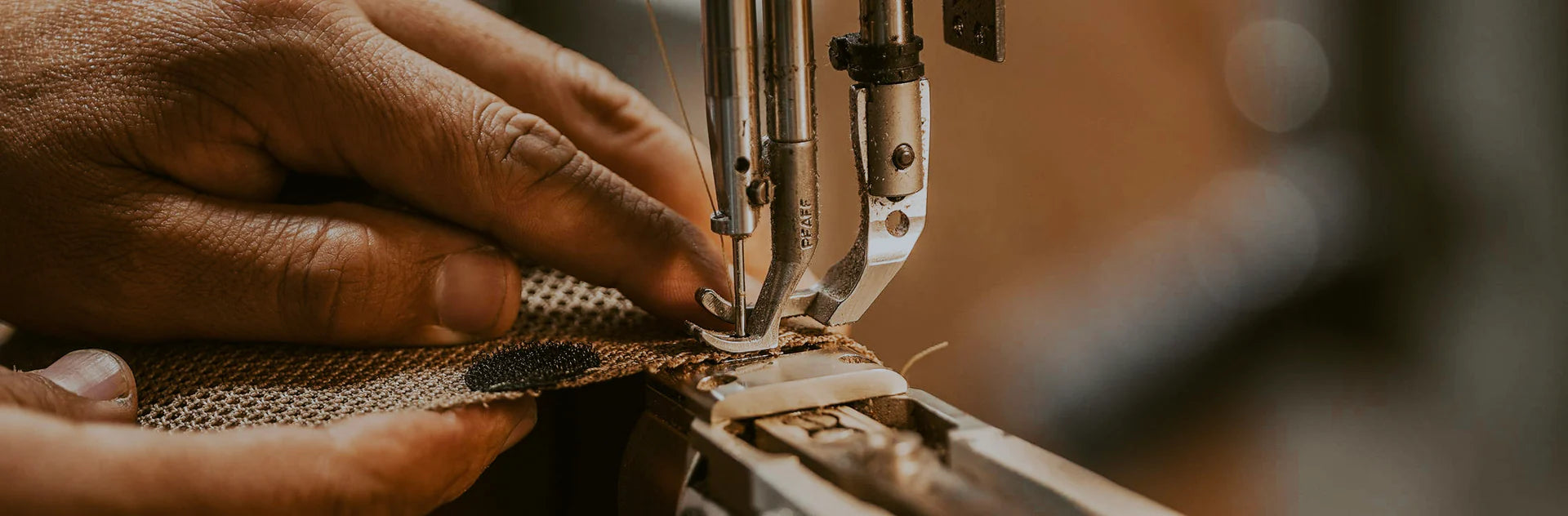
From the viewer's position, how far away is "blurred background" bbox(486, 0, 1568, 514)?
163 centimetres

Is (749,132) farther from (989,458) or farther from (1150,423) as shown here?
(1150,423)

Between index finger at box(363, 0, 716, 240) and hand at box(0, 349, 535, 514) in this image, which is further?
index finger at box(363, 0, 716, 240)

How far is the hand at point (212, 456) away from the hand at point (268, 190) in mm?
121

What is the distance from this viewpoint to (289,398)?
0.83 metres

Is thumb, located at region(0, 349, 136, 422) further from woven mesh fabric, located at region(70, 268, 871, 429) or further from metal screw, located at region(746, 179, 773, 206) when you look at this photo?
metal screw, located at region(746, 179, 773, 206)

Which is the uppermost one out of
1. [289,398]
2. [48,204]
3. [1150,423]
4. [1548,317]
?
[48,204]

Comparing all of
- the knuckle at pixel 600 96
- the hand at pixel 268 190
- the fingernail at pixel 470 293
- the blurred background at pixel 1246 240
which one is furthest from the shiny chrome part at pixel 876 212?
the blurred background at pixel 1246 240

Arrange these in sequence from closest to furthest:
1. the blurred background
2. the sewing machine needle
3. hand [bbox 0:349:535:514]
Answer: hand [bbox 0:349:535:514] < the sewing machine needle < the blurred background

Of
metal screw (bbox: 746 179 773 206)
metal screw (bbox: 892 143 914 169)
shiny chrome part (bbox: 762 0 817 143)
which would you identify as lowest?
metal screw (bbox: 746 179 773 206)

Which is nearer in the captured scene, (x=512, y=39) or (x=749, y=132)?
(x=749, y=132)

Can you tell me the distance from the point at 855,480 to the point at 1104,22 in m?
1.08

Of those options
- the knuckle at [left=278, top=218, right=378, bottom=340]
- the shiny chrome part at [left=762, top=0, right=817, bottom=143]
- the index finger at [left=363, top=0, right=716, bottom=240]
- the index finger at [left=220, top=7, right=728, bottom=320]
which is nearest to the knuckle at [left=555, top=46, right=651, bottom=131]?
the index finger at [left=363, top=0, right=716, bottom=240]

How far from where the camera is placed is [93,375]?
781 mm

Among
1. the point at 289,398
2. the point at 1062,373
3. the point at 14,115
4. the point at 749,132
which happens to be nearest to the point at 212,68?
the point at 14,115
